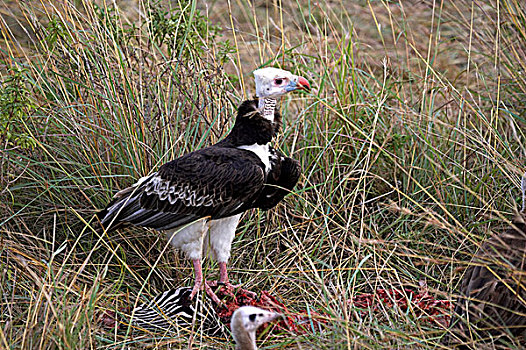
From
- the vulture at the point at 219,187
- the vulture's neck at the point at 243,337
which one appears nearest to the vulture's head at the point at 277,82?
the vulture at the point at 219,187

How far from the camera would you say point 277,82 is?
13.2ft

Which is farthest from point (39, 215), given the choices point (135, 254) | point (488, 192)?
point (488, 192)

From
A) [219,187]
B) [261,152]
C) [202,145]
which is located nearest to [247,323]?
[219,187]

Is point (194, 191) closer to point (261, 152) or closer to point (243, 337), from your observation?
point (261, 152)

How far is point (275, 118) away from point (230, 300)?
1078 mm

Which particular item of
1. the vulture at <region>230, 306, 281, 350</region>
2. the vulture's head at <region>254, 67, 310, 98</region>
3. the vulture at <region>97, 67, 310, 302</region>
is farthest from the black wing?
the vulture at <region>230, 306, 281, 350</region>

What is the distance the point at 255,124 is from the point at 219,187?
42cm

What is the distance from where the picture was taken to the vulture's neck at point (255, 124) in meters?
4.01

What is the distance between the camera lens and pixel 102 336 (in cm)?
349

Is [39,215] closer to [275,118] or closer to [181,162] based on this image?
[181,162]

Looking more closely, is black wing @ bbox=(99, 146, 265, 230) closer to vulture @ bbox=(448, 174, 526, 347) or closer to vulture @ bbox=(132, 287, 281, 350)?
vulture @ bbox=(132, 287, 281, 350)

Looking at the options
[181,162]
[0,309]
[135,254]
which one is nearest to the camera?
[0,309]

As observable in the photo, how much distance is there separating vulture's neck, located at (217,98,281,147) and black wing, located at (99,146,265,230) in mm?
95

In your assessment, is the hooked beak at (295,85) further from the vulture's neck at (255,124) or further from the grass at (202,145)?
the grass at (202,145)
